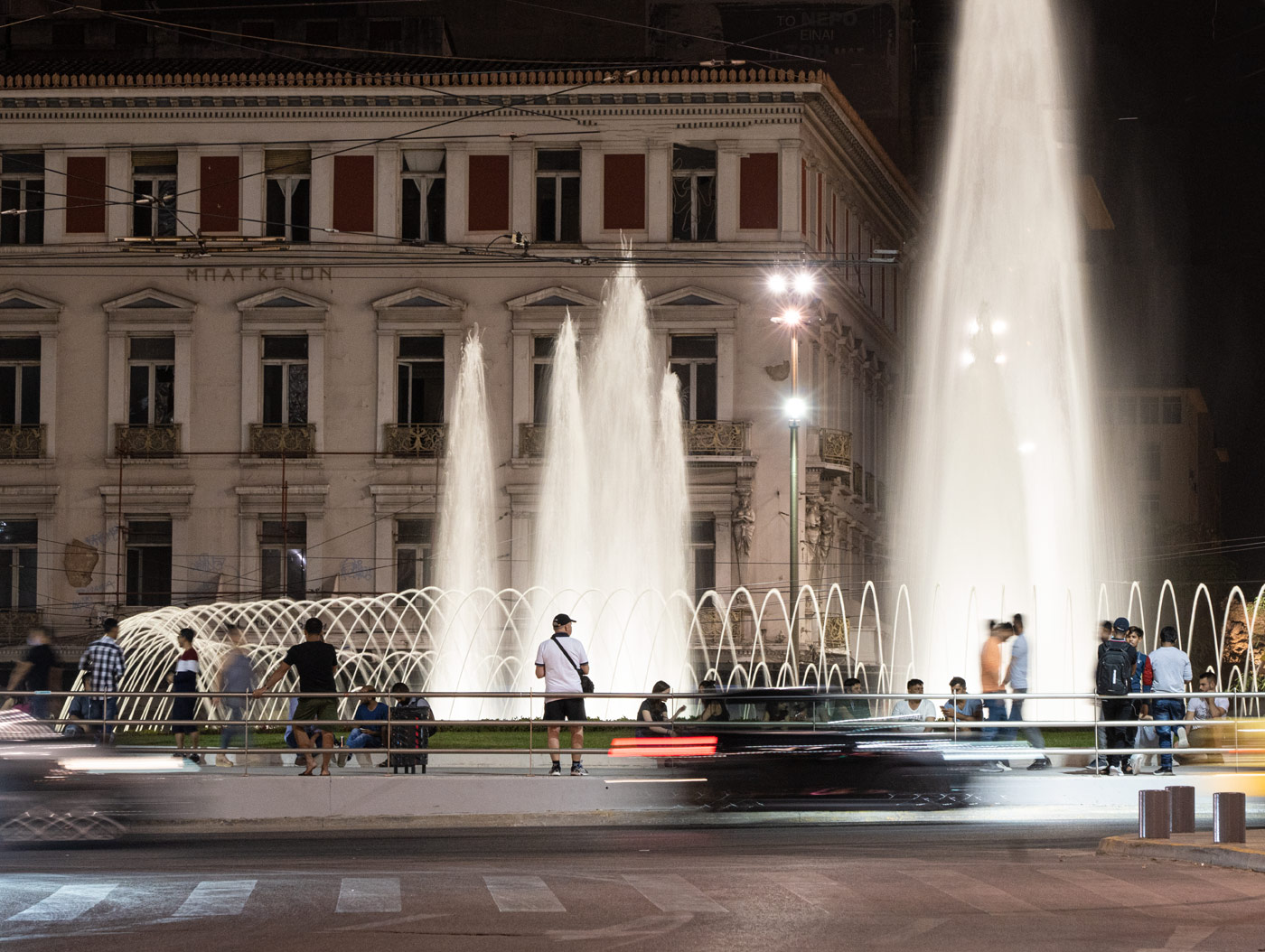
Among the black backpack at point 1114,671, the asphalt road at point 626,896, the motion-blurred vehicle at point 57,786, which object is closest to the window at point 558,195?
the black backpack at point 1114,671

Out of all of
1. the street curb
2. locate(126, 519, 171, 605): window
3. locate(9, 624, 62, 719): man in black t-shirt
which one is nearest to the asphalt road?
the street curb

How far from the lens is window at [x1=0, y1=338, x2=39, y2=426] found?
44125 mm

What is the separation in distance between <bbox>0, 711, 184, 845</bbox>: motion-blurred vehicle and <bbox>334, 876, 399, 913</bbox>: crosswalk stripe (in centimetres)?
330

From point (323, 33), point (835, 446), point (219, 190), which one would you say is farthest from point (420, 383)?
point (323, 33)

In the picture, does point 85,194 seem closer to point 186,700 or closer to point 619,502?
point 619,502

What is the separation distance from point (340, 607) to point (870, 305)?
17.0 metres

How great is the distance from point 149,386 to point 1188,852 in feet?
111

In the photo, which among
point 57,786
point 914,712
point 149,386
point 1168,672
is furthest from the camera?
point 149,386

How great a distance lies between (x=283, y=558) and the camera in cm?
4306

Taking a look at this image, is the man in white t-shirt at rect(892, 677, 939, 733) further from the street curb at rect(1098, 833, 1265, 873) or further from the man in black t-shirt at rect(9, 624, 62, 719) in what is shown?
the man in black t-shirt at rect(9, 624, 62, 719)

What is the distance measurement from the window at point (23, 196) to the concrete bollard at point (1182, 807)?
3437 cm

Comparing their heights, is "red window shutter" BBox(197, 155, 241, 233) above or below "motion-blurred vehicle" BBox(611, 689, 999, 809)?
above

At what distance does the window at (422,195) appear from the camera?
43531 mm

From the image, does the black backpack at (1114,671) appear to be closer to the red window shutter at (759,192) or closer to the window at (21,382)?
the red window shutter at (759,192)
